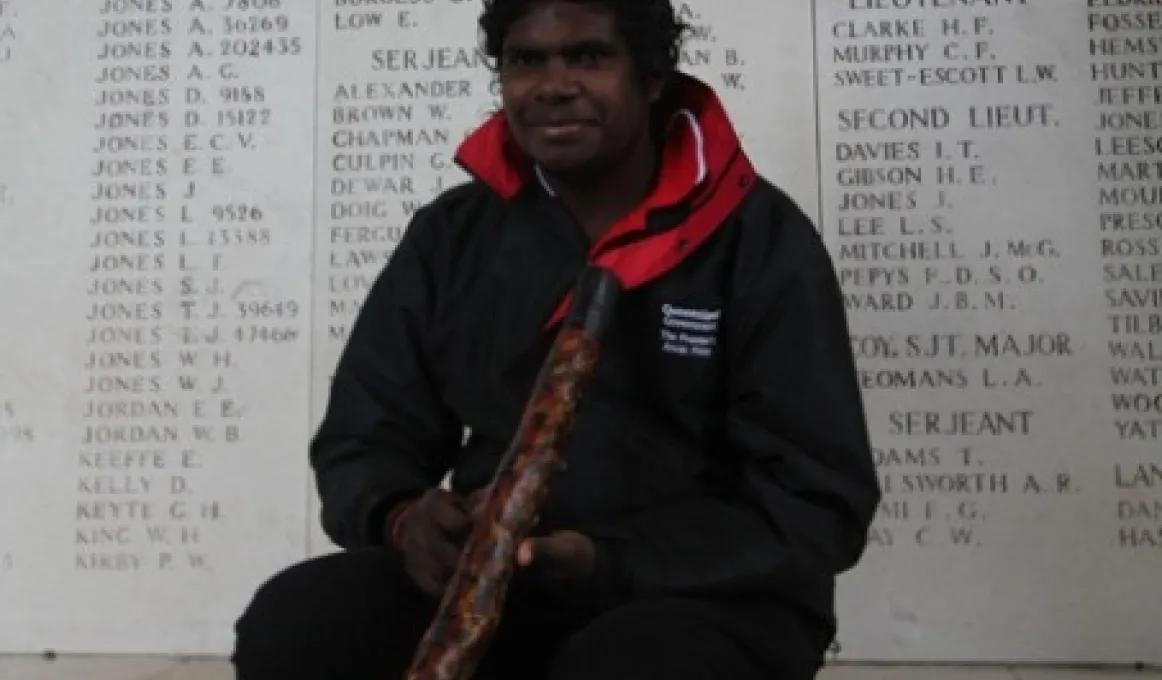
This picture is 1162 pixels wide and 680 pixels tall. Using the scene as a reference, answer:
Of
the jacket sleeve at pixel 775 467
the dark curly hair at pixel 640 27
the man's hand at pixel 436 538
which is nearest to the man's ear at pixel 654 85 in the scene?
the dark curly hair at pixel 640 27

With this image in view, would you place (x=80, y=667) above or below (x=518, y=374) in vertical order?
below

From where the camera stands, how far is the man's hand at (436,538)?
2.65 ft

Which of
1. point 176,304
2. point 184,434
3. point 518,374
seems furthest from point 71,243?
point 518,374

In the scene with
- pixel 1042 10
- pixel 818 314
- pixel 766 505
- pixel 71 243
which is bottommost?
pixel 766 505

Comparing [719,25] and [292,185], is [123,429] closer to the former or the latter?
[292,185]

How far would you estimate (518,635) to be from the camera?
91cm

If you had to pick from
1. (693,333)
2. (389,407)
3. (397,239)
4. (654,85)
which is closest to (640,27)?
(654,85)

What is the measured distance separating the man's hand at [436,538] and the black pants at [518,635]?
0.06 m

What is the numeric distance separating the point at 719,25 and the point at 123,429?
1.14 metres

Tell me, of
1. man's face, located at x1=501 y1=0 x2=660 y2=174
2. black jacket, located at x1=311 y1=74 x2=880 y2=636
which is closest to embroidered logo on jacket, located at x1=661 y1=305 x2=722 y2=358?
black jacket, located at x1=311 y1=74 x2=880 y2=636

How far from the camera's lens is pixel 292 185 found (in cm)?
200

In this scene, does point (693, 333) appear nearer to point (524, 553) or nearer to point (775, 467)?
point (775, 467)

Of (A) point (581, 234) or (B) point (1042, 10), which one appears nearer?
(A) point (581, 234)

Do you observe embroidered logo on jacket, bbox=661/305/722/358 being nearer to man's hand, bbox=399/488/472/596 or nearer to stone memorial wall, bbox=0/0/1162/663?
man's hand, bbox=399/488/472/596
